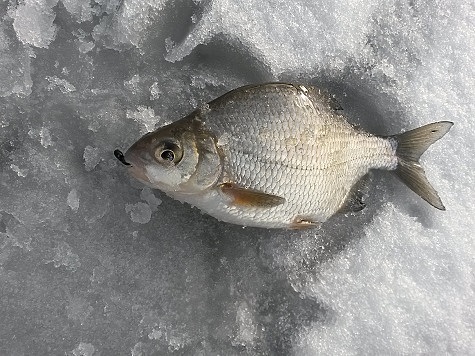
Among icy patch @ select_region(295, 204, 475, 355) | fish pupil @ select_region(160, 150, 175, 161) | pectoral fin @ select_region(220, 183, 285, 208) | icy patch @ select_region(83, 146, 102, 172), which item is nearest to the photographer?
fish pupil @ select_region(160, 150, 175, 161)

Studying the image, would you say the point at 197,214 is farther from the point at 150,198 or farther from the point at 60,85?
the point at 60,85

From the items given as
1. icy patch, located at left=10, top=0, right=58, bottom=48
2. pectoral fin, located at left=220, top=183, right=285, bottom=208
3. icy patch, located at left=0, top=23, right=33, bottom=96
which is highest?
pectoral fin, located at left=220, top=183, right=285, bottom=208

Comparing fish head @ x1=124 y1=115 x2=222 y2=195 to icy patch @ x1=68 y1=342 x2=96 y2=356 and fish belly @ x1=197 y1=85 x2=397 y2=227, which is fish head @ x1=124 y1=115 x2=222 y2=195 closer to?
fish belly @ x1=197 y1=85 x2=397 y2=227

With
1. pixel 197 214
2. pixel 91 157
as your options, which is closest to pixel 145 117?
pixel 91 157

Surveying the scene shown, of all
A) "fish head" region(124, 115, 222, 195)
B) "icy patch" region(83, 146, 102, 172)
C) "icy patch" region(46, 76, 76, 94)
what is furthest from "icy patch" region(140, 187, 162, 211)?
"icy patch" region(46, 76, 76, 94)

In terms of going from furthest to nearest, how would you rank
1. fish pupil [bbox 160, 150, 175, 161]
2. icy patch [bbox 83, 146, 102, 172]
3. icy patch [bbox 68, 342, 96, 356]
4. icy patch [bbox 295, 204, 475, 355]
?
1. icy patch [bbox 295, 204, 475, 355]
2. icy patch [bbox 83, 146, 102, 172]
3. icy patch [bbox 68, 342, 96, 356]
4. fish pupil [bbox 160, 150, 175, 161]

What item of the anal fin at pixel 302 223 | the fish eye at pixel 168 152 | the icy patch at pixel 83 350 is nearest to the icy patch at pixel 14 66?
the fish eye at pixel 168 152
